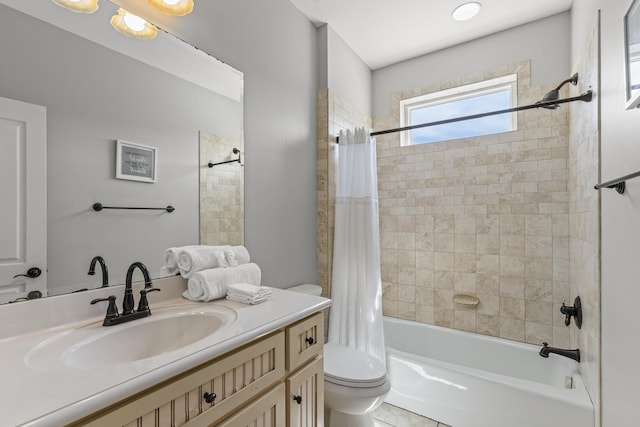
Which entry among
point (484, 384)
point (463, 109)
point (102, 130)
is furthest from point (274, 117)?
point (484, 384)

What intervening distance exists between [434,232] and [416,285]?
51cm

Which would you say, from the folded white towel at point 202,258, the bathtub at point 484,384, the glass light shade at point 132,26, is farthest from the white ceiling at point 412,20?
the bathtub at point 484,384

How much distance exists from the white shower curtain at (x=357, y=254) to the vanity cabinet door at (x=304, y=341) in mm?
993

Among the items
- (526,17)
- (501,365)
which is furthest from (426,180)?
(501,365)

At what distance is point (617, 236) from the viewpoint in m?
1.16

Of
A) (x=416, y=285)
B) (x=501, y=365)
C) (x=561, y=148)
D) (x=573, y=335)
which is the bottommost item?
Answer: (x=501, y=365)

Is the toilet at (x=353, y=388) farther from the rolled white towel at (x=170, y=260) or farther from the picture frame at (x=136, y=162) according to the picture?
the picture frame at (x=136, y=162)

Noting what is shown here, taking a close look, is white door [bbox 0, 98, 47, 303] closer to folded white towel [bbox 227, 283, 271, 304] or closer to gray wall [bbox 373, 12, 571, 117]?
folded white towel [bbox 227, 283, 271, 304]

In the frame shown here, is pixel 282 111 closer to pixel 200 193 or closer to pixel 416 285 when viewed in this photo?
pixel 200 193

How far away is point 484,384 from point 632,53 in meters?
1.67

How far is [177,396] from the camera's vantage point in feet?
2.38

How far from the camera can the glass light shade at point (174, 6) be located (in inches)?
48.9

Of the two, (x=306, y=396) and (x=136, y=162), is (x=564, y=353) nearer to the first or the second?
(x=306, y=396)

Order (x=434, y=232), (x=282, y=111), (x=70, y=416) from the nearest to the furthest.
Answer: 1. (x=70, y=416)
2. (x=282, y=111)
3. (x=434, y=232)
